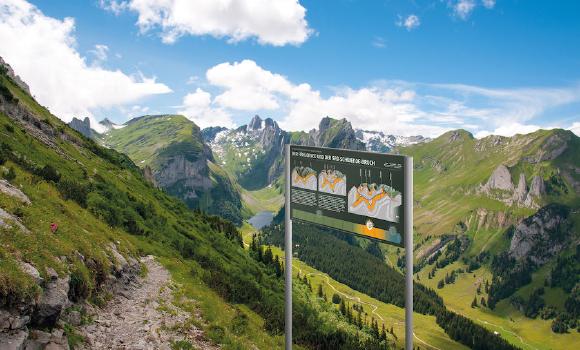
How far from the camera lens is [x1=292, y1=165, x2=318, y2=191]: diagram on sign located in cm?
2461

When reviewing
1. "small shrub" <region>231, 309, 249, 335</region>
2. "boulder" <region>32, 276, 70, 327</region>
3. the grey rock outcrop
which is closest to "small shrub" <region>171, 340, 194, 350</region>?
"small shrub" <region>231, 309, 249, 335</region>

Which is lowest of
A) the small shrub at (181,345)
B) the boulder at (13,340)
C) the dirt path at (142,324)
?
the small shrub at (181,345)

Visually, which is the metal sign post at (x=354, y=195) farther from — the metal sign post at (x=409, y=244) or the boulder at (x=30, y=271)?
the boulder at (x=30, y=271)

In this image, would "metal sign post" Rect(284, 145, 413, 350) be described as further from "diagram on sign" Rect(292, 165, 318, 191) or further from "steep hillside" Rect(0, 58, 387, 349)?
"steep hillside" Rect(0, 58, 387, 349)

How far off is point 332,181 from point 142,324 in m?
14.6

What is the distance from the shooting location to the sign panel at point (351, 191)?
20000 millimetres

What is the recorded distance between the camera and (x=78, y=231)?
2892 centimetres

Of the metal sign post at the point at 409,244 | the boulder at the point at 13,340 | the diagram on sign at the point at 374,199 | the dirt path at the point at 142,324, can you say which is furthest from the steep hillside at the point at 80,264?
the diagram on sign at the point at 374,199

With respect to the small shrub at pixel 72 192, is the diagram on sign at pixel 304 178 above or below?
above

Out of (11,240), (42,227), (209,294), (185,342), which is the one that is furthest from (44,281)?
(209,294)

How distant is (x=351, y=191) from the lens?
22297mm

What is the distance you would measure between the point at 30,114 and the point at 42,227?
210 feet

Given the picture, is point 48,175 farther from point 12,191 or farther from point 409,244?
point 409,244

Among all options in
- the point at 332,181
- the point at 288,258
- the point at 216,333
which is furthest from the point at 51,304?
the point at 332,181
